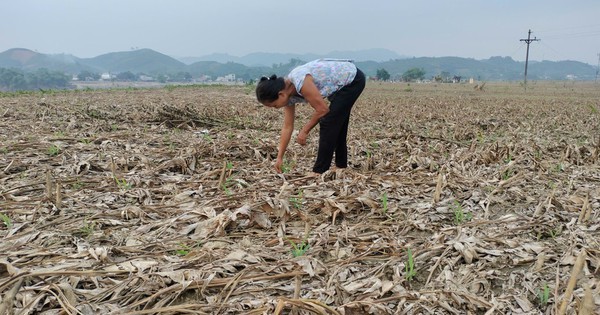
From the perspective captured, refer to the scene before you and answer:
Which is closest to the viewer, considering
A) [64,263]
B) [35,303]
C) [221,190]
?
[35,303]

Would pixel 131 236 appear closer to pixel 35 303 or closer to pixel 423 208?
pixel 35 303

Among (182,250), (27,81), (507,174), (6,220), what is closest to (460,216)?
(507,174)

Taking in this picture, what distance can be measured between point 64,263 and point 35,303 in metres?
0.39

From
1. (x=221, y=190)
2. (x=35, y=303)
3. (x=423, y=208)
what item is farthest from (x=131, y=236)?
(x=423, y=208)

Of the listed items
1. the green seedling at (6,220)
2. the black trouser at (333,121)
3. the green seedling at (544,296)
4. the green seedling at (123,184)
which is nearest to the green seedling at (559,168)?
the black trouser at (333,121)

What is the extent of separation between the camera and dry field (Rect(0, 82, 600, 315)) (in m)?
2.04

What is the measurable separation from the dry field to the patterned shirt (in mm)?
829

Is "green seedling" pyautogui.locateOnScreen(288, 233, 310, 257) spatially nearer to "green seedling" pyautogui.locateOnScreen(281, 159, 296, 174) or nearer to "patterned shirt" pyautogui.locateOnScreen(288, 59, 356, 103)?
"patterned shirt" pyautogui.locateOnScreen(288, 59, 356, 103)

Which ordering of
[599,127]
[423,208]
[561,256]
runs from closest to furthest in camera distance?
[561,256] → [423,208] → [599,127]

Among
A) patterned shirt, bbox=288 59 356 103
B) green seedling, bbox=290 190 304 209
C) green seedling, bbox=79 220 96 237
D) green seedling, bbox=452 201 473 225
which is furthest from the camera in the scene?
patterned shirt, bbox=288 59 356 103

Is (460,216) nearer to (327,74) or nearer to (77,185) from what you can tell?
(327,74)

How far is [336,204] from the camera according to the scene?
314 centimetres

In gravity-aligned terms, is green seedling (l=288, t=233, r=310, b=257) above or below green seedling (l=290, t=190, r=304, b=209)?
below

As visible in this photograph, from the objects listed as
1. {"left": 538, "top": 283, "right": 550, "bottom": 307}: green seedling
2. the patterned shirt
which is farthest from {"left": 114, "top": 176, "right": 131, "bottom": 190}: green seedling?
{"left": 538, "top": 283, "right": 550, "bottom": 307}: green seedling
